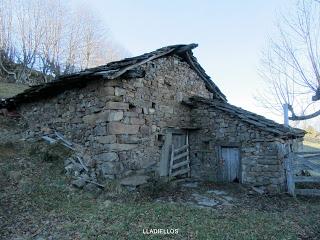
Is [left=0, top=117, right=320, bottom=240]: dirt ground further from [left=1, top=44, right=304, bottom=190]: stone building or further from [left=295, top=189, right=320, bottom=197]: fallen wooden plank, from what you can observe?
[left=1, top=44, right=304, bottom=190]: stone building

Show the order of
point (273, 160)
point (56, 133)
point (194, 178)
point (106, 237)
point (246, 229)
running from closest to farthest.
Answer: point (106, 237) < point (246, 229) < point (273, 160) < point (56, 133) < point (194, 178)

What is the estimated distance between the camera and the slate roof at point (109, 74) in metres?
7.53

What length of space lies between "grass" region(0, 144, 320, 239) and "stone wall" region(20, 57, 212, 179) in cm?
119

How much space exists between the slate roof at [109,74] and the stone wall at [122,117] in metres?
0.25

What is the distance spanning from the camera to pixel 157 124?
891cm

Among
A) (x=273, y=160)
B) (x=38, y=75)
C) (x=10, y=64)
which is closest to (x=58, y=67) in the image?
(x=38, y=75)

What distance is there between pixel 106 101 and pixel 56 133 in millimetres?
2552

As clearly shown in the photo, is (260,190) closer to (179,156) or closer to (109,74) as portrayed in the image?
(179,156)

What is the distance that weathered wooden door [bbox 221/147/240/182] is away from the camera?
9172mm

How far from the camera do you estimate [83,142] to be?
26.9 ft

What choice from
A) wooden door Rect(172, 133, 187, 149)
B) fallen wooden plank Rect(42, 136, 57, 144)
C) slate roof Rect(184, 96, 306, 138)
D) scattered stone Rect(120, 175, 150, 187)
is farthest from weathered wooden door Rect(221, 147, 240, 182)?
fallen wooden plank Rect(42, 136, 57, 144)

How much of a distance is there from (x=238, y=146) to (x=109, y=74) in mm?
4651

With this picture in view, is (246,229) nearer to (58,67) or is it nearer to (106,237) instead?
(106,237)

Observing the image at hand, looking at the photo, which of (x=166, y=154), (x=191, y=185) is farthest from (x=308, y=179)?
(x=166, y=154)
